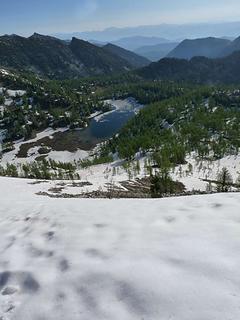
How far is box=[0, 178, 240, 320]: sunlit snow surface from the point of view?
9977 millimetres

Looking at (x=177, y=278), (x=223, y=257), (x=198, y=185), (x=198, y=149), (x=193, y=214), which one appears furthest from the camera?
(x=198, y=149)

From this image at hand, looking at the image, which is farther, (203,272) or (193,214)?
(193,214)

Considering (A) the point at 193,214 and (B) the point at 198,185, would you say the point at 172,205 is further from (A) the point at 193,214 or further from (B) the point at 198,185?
(B) the point at 198,185

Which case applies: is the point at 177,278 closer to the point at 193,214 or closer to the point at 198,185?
the point at 193,214

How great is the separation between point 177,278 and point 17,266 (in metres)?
6.22

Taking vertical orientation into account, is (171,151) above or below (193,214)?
below

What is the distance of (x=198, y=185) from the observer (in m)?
92.8

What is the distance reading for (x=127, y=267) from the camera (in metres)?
12.0

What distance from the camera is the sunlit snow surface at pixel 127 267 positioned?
9977 millimetres

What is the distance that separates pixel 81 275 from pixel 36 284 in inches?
61.5

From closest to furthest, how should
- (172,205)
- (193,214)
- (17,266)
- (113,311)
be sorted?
1. (113,311)
2. (17,266)
3. (193,214)
4. (172,205)

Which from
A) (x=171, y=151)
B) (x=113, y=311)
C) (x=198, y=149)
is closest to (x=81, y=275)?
(x=113, y=311)

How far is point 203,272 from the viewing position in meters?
11.2

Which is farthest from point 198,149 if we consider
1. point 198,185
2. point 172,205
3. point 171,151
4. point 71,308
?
point 71,308
